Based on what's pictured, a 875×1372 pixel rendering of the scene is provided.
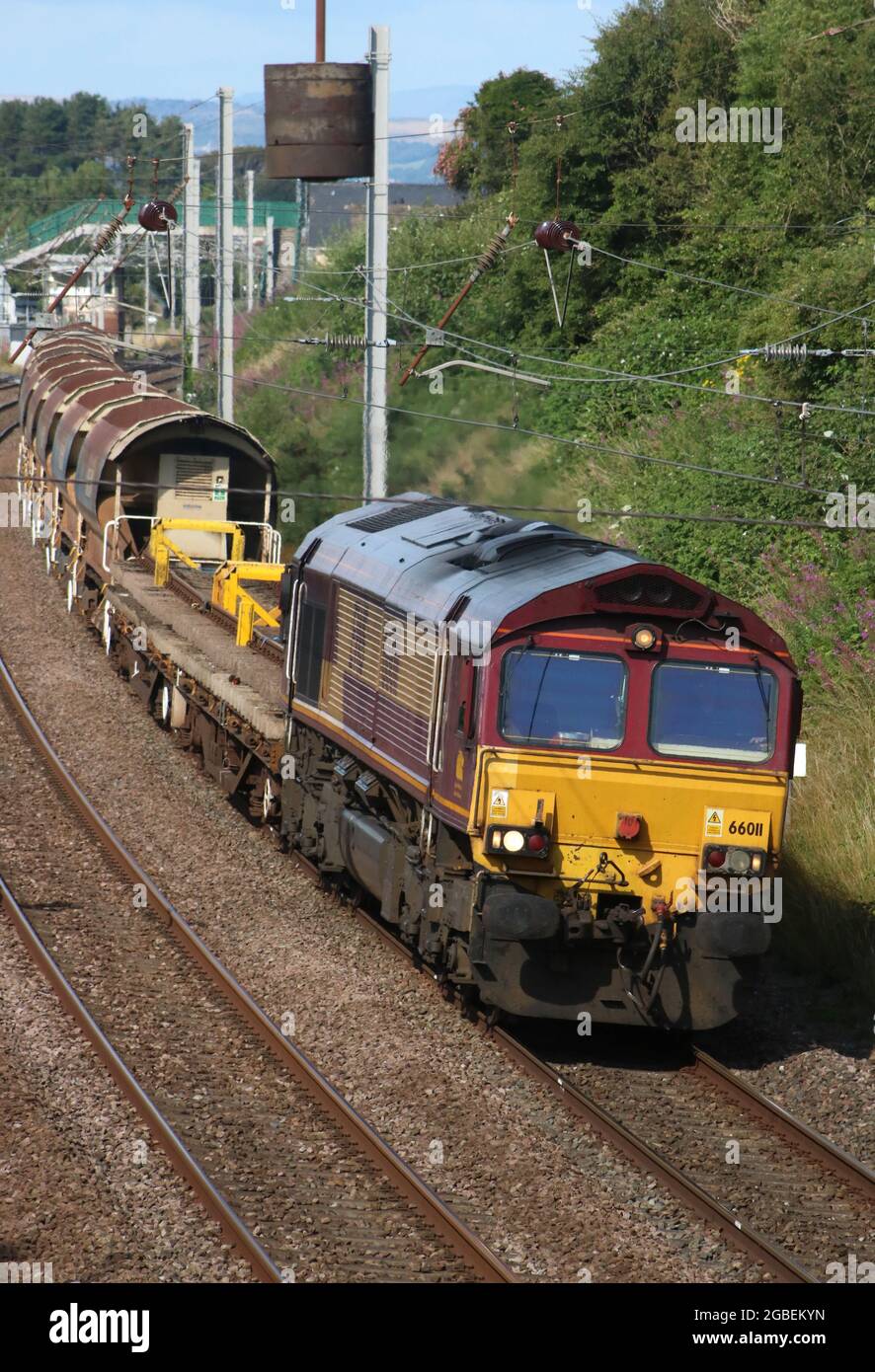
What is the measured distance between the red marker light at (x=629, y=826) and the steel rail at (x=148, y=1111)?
3401 mm

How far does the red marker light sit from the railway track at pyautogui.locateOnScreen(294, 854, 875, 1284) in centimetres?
169

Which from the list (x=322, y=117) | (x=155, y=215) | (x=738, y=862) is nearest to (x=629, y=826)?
(x=738, y=862)

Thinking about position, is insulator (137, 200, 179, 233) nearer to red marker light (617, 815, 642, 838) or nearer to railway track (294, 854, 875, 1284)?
railway track (294, 854, 875, 1284)

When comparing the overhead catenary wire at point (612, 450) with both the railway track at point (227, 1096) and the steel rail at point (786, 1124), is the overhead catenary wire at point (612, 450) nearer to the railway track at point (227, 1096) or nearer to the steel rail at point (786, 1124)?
the steel rail at point (786, 1124)

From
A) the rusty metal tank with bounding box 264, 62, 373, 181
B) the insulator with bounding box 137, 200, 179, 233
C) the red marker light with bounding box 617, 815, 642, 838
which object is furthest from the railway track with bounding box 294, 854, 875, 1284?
the insulator with bounding box 137, 200, 179, 233

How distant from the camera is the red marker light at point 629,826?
36.4ft

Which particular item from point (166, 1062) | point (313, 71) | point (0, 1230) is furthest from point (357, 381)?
point (0, 1230)

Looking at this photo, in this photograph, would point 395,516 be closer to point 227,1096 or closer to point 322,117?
point 227,1096

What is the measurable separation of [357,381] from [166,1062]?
2897cm

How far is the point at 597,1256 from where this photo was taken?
352 inches

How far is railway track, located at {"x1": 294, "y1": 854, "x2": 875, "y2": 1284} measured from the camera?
9.36 metres

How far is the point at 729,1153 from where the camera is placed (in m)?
10.4
